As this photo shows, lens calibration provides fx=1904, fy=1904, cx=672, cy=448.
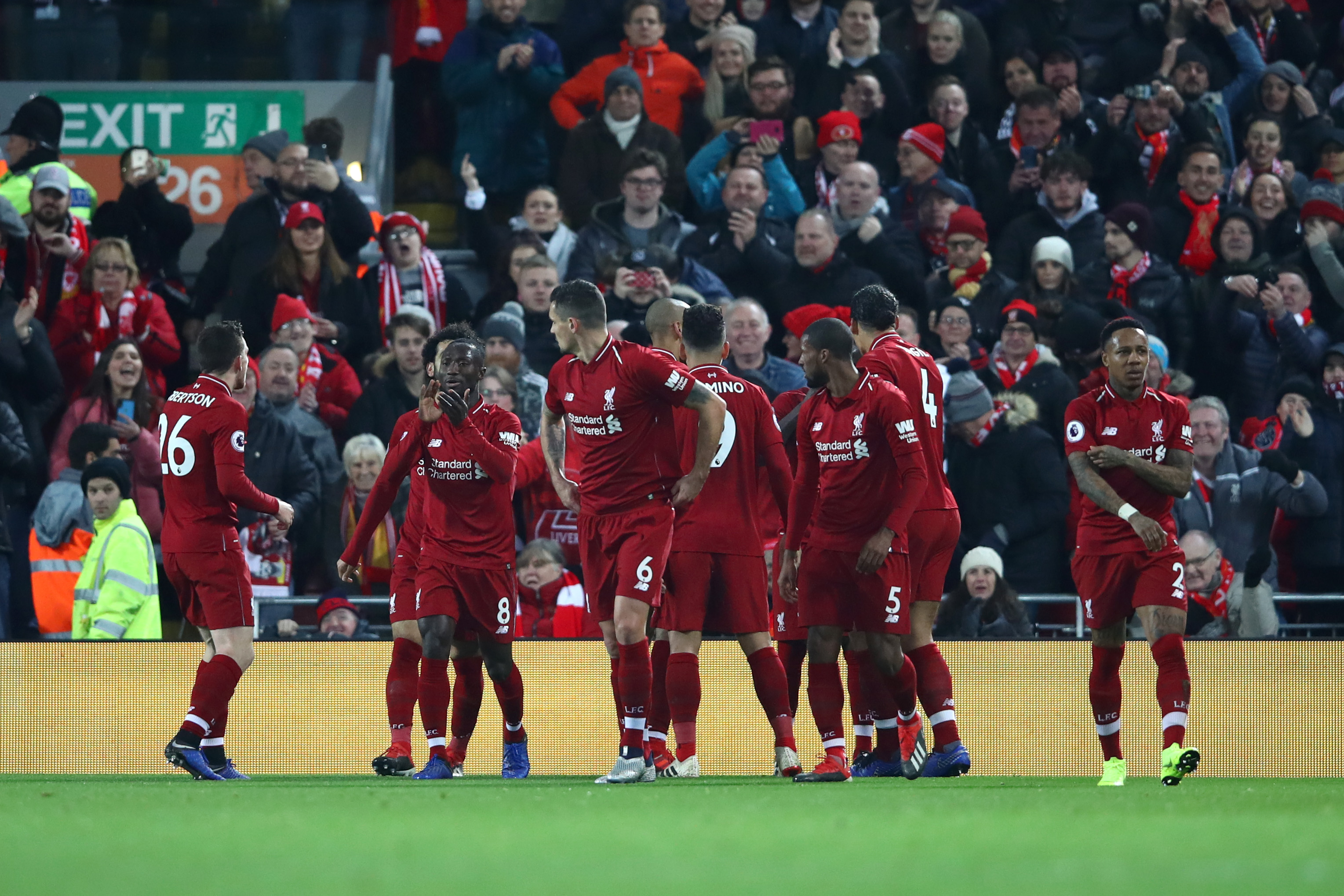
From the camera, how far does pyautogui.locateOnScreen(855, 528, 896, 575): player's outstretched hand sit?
936 cm

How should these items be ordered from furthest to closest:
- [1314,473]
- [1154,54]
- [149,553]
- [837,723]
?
[1154,54] → [1314,473] → [149,553] → [837,723]

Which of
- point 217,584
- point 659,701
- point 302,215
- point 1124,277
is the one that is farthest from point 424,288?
point 1124,277

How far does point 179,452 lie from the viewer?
1009 centimetres

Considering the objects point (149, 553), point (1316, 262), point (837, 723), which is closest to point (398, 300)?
point (149, 553)

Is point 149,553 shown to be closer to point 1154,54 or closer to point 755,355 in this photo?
point 755,355

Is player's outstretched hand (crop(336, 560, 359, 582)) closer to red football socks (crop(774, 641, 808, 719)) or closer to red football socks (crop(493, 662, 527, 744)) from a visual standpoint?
red football socks (crop(493, 662, 527, 744))

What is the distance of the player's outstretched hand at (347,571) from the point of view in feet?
33.6

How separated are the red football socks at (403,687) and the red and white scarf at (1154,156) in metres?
8.34

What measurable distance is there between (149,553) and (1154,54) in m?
10.3

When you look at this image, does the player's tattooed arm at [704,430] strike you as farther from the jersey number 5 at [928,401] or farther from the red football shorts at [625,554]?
the jersey number 5 at [928,401]

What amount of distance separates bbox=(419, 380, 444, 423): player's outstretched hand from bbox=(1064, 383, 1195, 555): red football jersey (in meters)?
3.30

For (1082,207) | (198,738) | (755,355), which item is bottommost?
(198,738)

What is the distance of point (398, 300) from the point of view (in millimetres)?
14312

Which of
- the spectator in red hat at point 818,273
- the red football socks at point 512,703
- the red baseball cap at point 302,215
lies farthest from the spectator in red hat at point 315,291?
the red football socks at point 512,703
